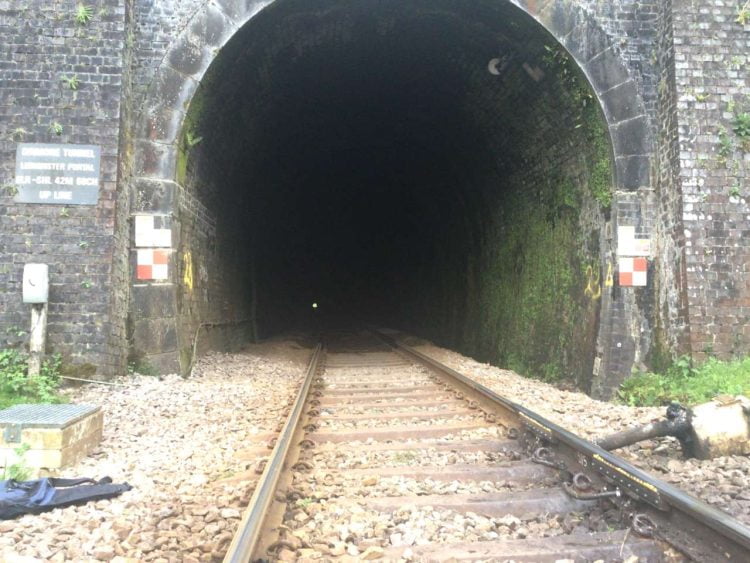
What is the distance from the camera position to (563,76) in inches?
285

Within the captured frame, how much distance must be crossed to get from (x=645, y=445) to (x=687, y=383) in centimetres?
213

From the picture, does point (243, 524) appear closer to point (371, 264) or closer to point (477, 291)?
point (477, 291)

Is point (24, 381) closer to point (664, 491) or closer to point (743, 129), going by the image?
point (664, 491)

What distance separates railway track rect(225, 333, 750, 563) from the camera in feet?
8.31

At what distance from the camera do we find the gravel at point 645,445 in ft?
10.5

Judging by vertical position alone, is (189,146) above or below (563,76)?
below

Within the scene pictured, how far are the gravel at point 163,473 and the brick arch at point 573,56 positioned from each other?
2.72 m

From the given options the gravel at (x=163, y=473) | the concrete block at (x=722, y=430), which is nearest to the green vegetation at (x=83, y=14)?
the gravel at (x=163, y=473)

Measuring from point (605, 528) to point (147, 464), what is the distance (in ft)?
9.28

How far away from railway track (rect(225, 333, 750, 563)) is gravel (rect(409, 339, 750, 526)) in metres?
0.53

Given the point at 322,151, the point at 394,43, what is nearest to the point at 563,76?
the point at 394,43

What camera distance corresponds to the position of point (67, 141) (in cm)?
645

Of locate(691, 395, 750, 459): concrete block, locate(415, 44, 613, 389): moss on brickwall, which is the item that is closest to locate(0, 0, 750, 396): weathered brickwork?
locate(415, 44, 613, 389): moss on brickwall

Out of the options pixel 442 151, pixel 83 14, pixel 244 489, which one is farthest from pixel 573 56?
pixel 244 489
